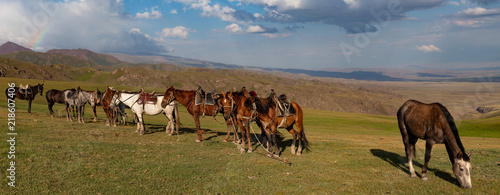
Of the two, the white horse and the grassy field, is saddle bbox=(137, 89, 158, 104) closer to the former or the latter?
the white horse

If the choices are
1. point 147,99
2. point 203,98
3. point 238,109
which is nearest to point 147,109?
point 147,99

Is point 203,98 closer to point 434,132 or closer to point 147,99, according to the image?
point 147,99

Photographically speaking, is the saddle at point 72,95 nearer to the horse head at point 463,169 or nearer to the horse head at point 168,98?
the horse head at point 168,98

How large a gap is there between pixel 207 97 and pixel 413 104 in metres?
12.6

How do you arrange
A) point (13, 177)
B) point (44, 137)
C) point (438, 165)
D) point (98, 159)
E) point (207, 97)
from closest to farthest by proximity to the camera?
point (13, 177), point (98, 159), point (438, 165), point (44, 137), point (207, 97)

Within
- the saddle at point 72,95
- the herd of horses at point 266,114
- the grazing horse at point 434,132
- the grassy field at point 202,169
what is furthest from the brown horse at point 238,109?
the saddle at point 72,95

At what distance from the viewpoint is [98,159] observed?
1162cm

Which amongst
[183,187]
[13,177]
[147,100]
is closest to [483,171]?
[183,187]

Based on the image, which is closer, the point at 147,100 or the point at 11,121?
the point at 11,121

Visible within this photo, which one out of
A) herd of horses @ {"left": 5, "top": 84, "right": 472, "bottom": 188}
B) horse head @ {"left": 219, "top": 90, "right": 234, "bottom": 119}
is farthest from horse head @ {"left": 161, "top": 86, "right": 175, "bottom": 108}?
horse head @ {"left": 219, "top": 90, "right": 234, "bottom": 119}

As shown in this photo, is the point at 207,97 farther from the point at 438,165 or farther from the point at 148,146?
the point at 438,165

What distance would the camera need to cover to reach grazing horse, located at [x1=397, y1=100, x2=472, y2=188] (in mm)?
10336

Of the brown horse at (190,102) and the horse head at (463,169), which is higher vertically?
the brown horse at (190,102)

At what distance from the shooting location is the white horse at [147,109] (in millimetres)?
19672
